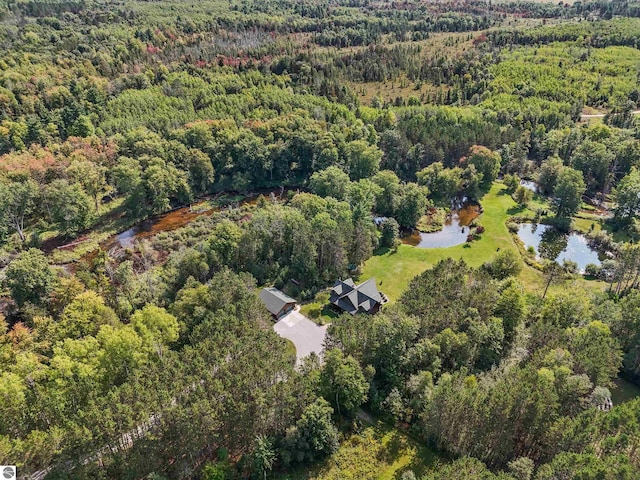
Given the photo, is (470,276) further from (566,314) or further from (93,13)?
(93,13)

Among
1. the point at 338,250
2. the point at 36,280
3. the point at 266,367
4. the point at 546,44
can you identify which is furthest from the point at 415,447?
the point at 546,44

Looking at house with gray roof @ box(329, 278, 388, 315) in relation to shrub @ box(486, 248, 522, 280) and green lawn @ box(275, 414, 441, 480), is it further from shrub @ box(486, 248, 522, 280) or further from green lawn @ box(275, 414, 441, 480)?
green lawn @ box(275, 414, 441, 480)

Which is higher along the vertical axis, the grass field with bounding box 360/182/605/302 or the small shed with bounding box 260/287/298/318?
the small shed with bounding box 260/287/298/318

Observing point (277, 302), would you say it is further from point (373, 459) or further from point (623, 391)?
point (623, 391)

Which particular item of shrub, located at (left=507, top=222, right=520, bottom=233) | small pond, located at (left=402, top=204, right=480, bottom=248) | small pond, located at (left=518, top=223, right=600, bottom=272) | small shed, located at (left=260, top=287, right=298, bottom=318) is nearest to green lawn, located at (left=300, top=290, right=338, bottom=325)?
small shed, located at (left=260, top=287, right=298, bottom=318)

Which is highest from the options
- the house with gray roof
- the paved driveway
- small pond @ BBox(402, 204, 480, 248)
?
the house with gray roof
